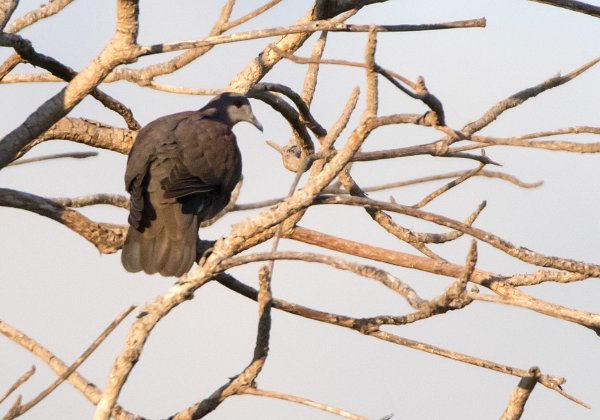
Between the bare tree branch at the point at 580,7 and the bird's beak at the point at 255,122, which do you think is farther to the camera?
the bird's beak at the point at 255,122

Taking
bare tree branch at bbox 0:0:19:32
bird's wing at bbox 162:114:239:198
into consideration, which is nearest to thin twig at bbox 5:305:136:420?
bare tree branch at bbox 0:0:19:32

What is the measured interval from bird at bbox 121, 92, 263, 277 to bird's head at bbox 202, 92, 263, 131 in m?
0.37

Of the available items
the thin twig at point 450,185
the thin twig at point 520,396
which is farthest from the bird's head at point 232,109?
the thin twig at point 520,396

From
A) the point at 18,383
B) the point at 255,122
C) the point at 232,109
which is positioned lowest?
the point at 18,383

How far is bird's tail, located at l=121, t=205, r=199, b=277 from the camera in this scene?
5020 mm

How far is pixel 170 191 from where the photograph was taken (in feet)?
16.7

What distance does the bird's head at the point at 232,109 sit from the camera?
19.3 feet

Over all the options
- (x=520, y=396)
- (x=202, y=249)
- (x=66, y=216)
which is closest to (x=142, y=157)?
(x=202, y=249)

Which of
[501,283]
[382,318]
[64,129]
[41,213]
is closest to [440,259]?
[501,283]

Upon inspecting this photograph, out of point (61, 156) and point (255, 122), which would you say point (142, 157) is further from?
point (255, 122)

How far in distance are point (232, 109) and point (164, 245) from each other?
1.27 metres

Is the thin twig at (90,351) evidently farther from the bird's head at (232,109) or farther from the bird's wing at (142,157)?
the bird's head at (232,109)

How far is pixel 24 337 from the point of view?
3486 mm

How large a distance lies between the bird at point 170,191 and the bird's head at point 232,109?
37 cm
